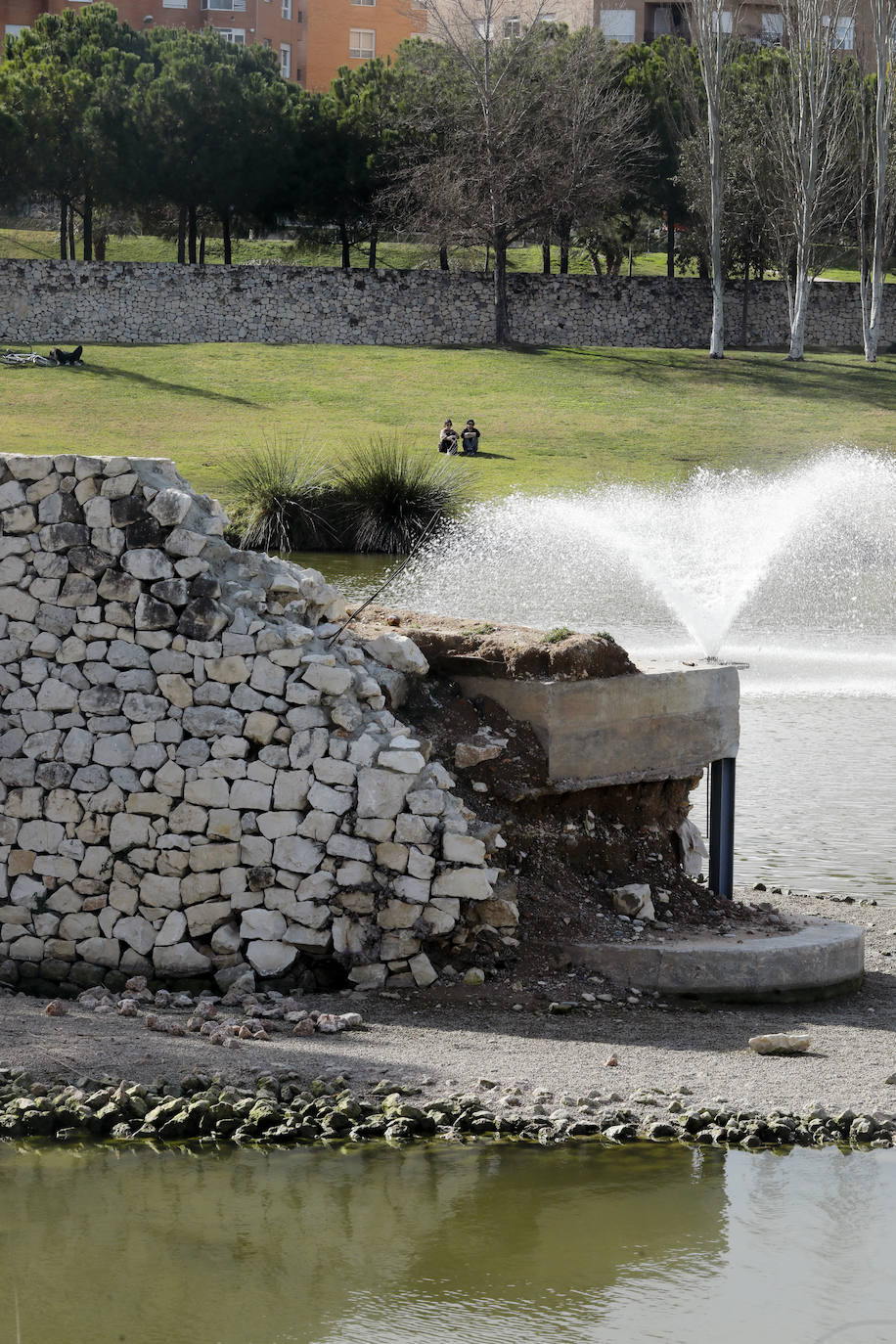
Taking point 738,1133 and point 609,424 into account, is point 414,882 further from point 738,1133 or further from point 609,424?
point 609,424

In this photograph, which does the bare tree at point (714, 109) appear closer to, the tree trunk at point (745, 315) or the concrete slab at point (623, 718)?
the tree trunk at point (745, 315)

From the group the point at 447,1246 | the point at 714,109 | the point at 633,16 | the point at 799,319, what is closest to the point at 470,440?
the point at 714,109

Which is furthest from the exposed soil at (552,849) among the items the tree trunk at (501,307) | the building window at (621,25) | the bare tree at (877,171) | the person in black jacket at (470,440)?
the building window at (621,25)

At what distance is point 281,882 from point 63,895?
124 centimetres

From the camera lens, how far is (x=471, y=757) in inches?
355

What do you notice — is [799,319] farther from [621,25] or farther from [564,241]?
[621,25]

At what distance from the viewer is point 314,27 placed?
7669cm

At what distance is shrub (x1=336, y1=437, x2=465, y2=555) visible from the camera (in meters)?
28.1

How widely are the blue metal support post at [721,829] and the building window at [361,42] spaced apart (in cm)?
7409

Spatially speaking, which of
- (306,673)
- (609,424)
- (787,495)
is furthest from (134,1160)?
(609,424)

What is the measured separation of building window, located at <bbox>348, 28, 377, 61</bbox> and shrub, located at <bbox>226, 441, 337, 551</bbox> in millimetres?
55005

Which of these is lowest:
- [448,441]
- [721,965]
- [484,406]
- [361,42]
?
[721,965]

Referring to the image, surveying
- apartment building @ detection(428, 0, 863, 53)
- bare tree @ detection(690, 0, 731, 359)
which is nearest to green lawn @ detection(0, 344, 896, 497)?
bare tree @ detection(690, 0, 731, 359)

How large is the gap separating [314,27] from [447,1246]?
78.4 metres
